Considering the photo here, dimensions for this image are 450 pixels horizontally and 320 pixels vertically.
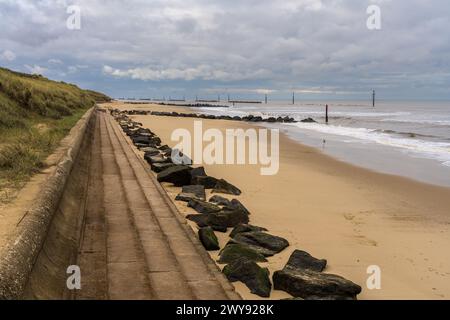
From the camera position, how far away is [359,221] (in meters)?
7.71

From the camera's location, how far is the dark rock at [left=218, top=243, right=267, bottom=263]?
17.1 feet

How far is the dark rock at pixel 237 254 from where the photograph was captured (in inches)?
206

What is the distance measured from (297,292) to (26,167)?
573cm

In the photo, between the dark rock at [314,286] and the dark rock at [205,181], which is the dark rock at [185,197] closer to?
the dark rock at [205,181]

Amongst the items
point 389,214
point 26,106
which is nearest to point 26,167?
point 389,214

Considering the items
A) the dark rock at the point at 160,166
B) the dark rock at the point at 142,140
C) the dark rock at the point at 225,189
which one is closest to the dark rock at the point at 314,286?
the dark rock at the point at 225,189

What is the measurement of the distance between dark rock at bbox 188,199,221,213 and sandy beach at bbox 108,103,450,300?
0.52ft

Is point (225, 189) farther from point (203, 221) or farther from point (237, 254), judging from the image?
point (237, 254)

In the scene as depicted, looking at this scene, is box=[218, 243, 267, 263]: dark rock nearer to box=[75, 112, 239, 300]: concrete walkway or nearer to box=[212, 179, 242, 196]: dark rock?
box=[75, 112, 239, 300]: concrete walkway

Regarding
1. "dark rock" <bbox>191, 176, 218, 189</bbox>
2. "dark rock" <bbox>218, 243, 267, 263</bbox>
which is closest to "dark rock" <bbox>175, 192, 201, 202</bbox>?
"dark rock" <bbox>191, 176, 218, 189</bbox>

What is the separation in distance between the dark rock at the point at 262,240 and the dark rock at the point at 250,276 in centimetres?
112

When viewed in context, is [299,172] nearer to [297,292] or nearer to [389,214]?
[389,214]

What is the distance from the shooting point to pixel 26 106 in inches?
872

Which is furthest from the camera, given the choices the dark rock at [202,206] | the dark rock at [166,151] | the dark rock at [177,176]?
the dark rock at [166,151]
